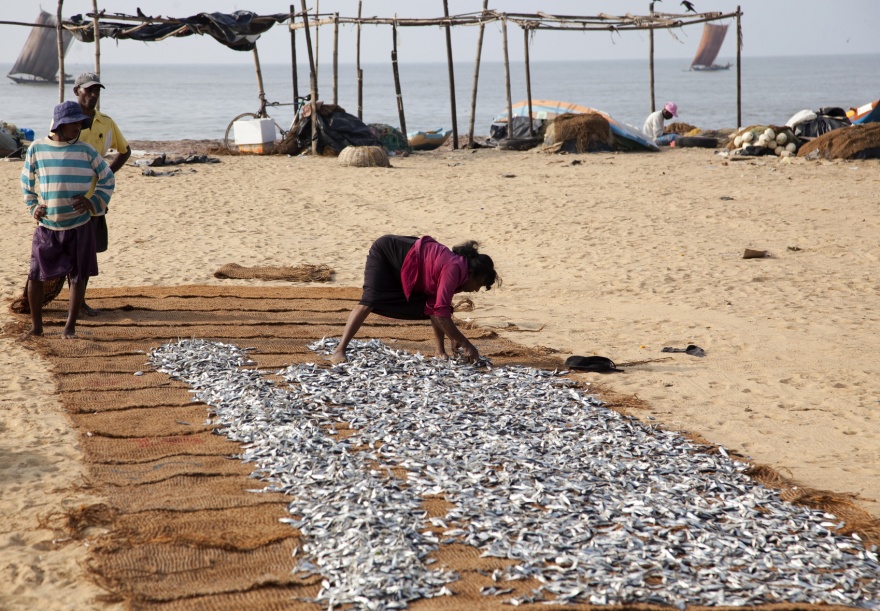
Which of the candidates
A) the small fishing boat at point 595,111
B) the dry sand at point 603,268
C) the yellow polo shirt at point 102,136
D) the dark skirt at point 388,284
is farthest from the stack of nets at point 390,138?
the dark skirt at point 388,284

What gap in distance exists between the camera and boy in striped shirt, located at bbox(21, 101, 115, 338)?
5277 mm

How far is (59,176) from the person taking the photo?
5273 mm

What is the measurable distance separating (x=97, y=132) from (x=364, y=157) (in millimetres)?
9228

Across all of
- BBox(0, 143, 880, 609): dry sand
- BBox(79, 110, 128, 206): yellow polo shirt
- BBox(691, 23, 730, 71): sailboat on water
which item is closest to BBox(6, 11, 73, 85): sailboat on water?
BBox(0, 143, 880, 609): dry sand

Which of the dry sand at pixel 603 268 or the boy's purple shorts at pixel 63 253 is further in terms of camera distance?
the boy's purple shorts at pixel 63 253

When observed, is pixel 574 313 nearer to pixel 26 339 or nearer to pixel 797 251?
pixel 797 251

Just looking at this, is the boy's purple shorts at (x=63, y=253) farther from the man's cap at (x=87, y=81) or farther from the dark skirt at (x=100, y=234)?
the man's cap at (x=87, y=81)

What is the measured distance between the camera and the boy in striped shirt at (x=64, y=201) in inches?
208

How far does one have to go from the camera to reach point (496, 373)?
519cm

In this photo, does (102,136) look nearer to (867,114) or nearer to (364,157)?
(364,157)

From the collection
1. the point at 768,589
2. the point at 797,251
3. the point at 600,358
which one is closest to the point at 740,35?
the point at 797,251

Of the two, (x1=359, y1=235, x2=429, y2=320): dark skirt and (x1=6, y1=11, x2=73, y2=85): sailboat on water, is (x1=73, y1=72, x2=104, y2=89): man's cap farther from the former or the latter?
(x1=6, y1=11, x2=73, y2=85): sailboat on water

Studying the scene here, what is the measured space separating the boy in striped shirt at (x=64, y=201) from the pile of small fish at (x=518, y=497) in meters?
1.12

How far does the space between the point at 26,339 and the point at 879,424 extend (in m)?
4.95
